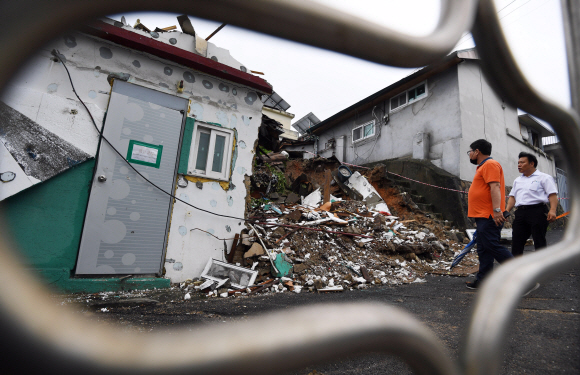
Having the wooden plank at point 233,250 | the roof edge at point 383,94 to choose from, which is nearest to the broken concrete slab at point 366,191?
the roof edge at point 383,94

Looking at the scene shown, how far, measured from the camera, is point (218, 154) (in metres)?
4.57

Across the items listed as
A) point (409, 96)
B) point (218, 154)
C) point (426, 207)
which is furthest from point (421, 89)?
point (218, 154)

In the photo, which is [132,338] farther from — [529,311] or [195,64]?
[195,64]

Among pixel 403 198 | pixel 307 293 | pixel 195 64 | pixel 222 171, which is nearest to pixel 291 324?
pixel 307 293

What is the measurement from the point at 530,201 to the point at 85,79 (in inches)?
240

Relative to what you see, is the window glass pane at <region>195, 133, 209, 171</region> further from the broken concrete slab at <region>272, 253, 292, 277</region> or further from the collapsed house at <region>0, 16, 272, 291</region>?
the broken concrete slab at <region>272, 253, 292, 277</region>

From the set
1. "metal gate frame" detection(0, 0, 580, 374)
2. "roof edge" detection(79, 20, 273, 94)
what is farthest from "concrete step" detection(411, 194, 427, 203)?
"metal gate frame" detection(0, 0, 580, 374)

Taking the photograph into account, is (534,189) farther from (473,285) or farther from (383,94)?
(383,94)

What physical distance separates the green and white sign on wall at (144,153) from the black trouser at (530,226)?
16.7 ft

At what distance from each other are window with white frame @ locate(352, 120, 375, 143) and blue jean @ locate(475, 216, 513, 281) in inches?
398

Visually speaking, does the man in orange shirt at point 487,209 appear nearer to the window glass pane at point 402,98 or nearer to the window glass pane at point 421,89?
the window glass pane at point 421,89

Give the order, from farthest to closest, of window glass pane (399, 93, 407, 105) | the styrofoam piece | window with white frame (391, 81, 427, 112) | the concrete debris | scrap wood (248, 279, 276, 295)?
window glass pane (399, 93, 407, 105)
window with white frame (391, 81, 427, 112)
the styrofoam piece
the concrete debris
scrap wood (248, 279, 276, 295)

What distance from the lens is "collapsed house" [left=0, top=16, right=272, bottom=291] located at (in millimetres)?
3240

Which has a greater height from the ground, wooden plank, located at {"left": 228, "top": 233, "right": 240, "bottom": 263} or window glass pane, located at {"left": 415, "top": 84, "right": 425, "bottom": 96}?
window glass pane, located at {"left": 415, "top": 84, "right": 425, "bottom": 96}
